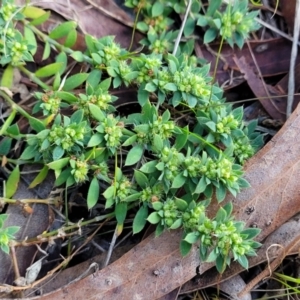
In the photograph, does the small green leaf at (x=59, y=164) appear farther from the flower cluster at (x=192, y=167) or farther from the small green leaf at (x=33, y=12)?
the small green leaf at (x=33, y=12)

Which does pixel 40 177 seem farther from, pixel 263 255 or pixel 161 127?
pixel 263 255

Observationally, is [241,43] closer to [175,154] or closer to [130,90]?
[130,90]

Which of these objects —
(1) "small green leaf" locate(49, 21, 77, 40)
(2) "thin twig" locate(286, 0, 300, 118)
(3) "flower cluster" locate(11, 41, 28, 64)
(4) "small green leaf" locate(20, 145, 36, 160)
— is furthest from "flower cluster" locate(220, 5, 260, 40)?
(4) "small green leaf" locate(20, 145, 36, 160)

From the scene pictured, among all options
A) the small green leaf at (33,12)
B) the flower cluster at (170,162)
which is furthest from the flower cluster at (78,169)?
the small green leaf at (33,12)

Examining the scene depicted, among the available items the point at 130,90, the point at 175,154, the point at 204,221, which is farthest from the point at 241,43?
the point at 204,221

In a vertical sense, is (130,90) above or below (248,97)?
below

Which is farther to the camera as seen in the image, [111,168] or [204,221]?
[111,168]
